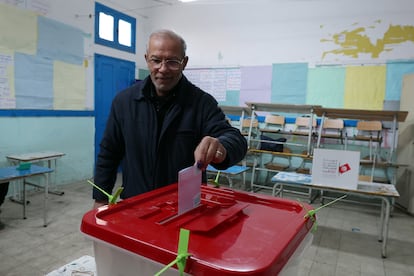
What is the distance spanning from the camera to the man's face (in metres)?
1.05

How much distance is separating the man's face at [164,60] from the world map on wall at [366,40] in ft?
14.4

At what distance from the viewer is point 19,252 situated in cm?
242

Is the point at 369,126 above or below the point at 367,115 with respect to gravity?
below

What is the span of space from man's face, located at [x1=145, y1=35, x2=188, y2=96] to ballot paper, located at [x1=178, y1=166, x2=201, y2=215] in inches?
19.9

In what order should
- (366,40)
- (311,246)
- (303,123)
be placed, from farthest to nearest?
(303,123)
(366,40)
(311,246)

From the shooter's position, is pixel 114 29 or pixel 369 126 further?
pixel 114 29

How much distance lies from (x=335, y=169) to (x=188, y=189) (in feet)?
7.52

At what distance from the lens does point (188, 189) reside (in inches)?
26.5

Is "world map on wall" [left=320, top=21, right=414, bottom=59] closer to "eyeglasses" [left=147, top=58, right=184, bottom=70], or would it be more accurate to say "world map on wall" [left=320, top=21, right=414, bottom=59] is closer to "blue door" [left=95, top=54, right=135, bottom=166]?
"blue door" [left=95, top=54, right=135, bottom=166]

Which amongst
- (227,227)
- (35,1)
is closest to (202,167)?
(227,227)

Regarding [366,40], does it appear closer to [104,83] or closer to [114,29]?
[114,29]

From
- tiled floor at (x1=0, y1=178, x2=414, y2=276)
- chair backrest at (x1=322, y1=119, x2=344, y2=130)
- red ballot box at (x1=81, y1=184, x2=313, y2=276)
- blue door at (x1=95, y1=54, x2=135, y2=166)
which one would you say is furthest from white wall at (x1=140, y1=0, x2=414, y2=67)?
red ballot box at (x1=81, y1=184, x2=313, y2=276)

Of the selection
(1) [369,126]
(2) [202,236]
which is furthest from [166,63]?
(1) [369,126]

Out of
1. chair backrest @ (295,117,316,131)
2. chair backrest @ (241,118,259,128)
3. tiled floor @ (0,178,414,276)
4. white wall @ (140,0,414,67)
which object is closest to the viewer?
tiled floor @ (0,178,414,276)
